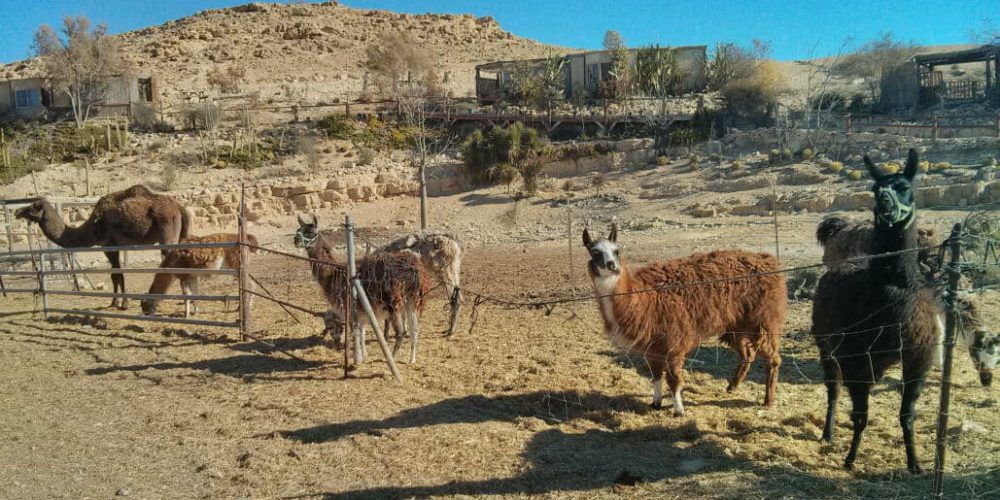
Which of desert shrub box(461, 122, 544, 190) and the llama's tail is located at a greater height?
desert shrub box(461, 122, 544, 190)

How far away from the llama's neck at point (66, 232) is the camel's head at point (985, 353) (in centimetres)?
1400

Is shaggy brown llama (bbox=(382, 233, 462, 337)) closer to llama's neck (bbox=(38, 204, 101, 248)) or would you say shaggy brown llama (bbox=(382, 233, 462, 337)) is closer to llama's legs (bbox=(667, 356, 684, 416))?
llama's legs (bbox=(667, 356, 684, 416))

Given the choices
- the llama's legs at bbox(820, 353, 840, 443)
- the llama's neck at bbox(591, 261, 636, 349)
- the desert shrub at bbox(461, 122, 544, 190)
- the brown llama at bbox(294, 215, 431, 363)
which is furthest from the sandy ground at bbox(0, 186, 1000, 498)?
the desert shrub at bbox(461, 122, 544, 190)

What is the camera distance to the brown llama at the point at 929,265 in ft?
20.4

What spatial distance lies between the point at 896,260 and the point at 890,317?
0.42m

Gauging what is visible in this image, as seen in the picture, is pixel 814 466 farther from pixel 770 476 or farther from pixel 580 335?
pixel 580 335

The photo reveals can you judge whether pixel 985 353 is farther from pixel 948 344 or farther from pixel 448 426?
pixel 448 426

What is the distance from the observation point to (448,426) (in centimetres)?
652

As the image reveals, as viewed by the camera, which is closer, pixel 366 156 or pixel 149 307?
pixel 149 307

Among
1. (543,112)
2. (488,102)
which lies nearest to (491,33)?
(488,102)

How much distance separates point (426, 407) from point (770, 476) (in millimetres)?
3220

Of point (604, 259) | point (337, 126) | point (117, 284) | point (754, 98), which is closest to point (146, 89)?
point (337, 126)

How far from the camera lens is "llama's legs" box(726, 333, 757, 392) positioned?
7344 millimetres

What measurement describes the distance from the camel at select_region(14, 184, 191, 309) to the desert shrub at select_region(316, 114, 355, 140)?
25.8 m
